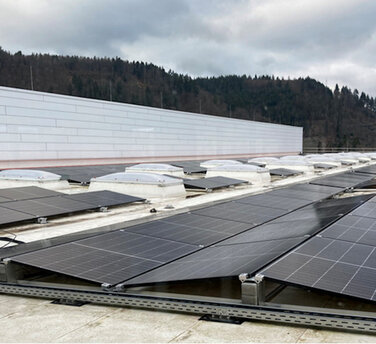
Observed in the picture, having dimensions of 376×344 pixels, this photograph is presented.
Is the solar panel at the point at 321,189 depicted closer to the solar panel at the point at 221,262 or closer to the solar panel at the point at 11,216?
the solar panel at the point at 221,262

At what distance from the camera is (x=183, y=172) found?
106 ft

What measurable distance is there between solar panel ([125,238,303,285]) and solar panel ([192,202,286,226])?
3889 millimetres

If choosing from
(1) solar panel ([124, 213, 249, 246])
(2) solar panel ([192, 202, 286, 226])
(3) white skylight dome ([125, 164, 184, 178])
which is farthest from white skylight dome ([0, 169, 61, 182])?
(1) solar panel ([124, 213, 249, 246])

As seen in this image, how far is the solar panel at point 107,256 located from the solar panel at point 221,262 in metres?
0.42

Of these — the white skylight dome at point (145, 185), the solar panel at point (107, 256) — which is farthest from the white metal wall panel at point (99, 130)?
the solar panel at point (107, 256)

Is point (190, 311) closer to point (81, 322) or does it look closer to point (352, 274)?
point (81, 322)

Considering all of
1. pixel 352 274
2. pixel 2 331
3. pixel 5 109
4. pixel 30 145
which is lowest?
pixel 2 331

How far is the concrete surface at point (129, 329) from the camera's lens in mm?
4789

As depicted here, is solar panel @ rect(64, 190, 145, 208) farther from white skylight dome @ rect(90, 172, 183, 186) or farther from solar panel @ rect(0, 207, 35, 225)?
solar panel @ rect(0, 207, 35, 225)

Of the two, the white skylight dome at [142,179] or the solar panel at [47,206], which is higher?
the white skylight dome at [142,179]

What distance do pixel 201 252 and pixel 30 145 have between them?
29019 millimetres

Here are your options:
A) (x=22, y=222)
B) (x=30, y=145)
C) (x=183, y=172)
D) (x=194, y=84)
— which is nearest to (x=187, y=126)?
(x=183, y=172)

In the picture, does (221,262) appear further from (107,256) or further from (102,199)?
(102,199)

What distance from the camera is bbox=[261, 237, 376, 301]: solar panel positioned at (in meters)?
4.97
